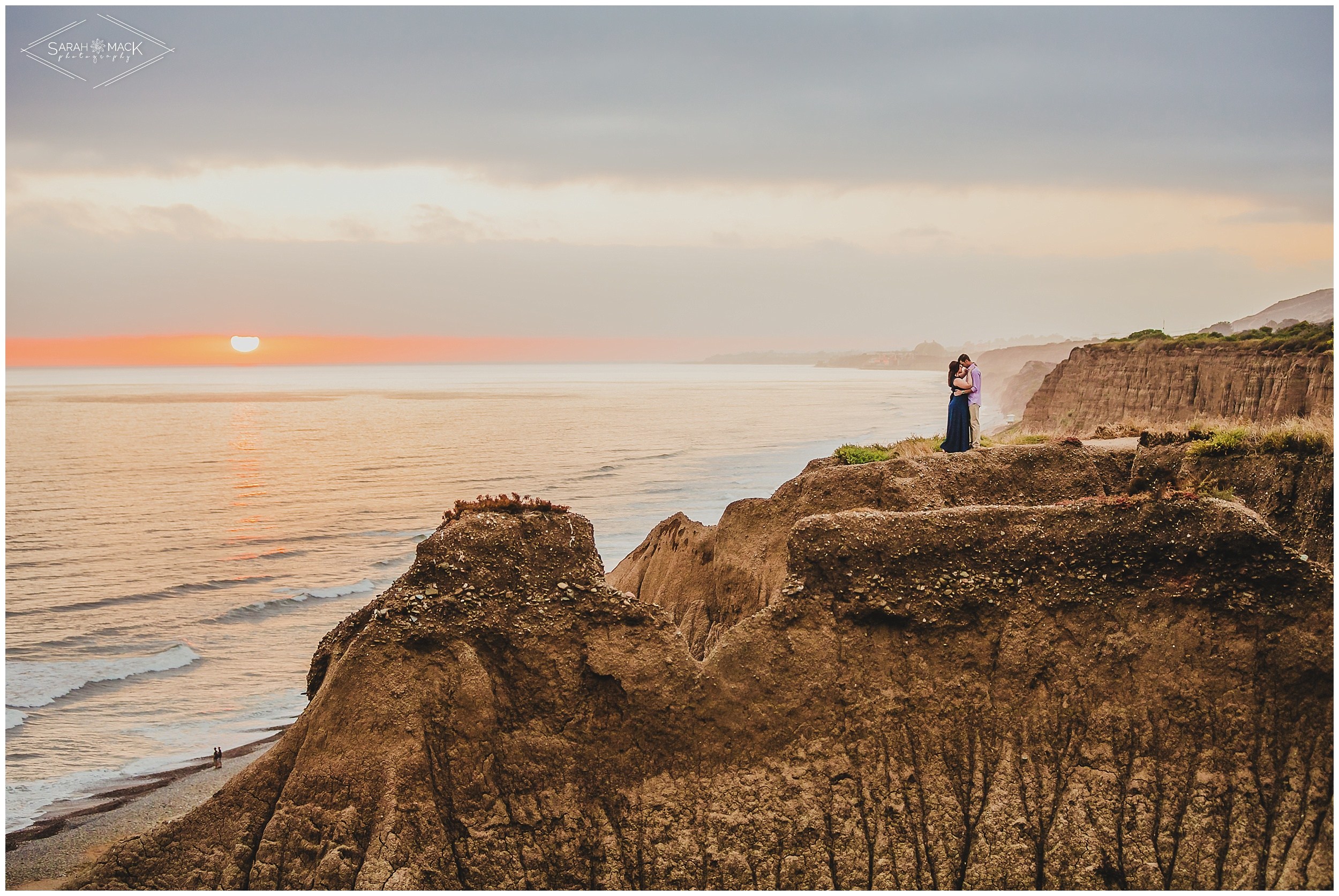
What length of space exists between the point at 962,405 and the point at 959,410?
0.60 ft

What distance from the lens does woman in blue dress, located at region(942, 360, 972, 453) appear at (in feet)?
91.2

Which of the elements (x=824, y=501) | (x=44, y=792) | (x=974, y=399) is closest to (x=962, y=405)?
(x=974, y=399)

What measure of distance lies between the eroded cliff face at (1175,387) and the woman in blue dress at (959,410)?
18.9m

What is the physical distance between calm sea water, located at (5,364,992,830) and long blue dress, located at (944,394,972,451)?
16.5m

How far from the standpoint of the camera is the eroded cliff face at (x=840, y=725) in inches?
541

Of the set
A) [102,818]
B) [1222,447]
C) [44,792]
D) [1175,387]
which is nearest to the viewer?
[102,818]

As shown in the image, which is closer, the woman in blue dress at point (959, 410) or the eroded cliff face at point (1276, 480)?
the eroded cliff face at point (1276, 480)

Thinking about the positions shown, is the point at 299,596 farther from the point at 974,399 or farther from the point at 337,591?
the point at 974,399

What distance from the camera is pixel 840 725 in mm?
14328

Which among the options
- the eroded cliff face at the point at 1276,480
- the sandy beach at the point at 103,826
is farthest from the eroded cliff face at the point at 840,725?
the eroded cliff face at the point at 1276,480

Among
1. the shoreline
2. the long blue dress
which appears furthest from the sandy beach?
the long blue dress

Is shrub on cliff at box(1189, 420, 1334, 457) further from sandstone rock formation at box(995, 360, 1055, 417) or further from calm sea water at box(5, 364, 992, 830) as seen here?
sandstone rock formation at box(995, 360, 1055, 417)

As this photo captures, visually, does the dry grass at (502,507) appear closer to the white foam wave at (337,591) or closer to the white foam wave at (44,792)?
the white foam wave at (44,792)

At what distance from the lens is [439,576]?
1433 cm
